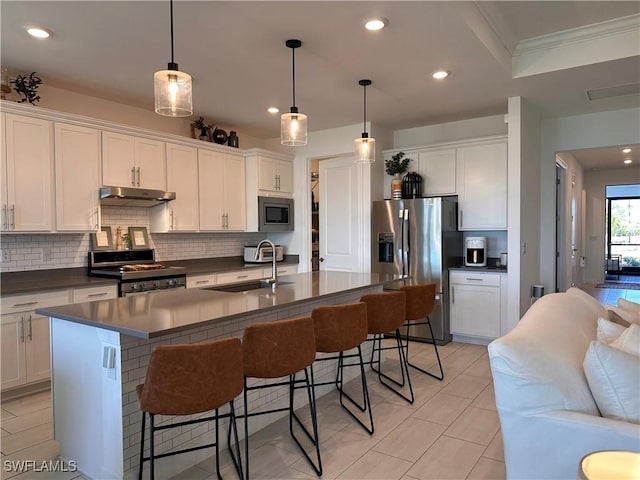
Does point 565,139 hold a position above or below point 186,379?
above

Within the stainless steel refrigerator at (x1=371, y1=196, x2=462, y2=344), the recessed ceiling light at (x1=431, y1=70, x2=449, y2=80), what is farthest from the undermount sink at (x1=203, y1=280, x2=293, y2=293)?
the recessed ceiling light at (x1=431, y1=70, x2=449, y2=80)

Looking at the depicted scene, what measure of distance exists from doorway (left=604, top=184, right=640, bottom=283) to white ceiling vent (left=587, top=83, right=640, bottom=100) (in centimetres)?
829

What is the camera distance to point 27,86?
367 centimetres

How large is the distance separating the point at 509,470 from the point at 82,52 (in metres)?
3.85

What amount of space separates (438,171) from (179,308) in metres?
3.77

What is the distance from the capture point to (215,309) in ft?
7.50

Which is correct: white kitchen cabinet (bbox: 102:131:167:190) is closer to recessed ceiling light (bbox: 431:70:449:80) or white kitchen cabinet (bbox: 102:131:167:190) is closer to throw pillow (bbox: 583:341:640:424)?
recessed ceiling light (bbox: 431:70:449:80)

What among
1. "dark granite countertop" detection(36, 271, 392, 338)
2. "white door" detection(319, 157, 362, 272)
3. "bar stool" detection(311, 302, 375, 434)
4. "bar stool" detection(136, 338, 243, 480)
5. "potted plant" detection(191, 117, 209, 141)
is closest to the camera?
"bar stool" detection(136, 338, 243, 480)

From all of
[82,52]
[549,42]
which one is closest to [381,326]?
[549,42]

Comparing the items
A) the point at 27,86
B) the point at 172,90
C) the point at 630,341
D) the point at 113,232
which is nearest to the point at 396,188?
the point at 113,232

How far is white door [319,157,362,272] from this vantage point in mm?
5508

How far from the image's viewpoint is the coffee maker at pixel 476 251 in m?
4.88

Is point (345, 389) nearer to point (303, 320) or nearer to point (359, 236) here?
point (303, 320)

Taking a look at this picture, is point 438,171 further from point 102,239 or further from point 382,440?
point 102,239
